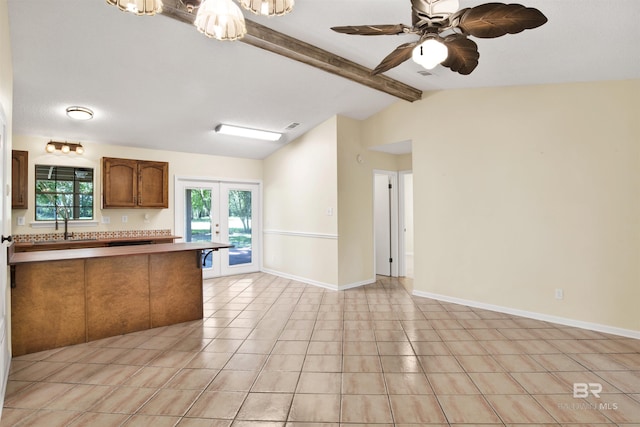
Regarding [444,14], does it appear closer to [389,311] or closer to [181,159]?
[389,311]

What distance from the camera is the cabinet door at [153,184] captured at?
5078mm

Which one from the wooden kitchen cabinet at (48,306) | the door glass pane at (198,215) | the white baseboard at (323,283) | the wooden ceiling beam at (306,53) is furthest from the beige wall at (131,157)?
the wooden ceiling beam at (306,53)

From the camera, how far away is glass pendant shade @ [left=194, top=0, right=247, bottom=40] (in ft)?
5.60

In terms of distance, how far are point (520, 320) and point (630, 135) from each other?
7.14ft

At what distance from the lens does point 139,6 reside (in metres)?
1.65

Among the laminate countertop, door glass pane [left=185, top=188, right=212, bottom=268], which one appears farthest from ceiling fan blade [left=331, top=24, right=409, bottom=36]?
door glass pane [left=185, top=188, right=212, bottom=268]

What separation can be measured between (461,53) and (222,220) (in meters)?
4.98

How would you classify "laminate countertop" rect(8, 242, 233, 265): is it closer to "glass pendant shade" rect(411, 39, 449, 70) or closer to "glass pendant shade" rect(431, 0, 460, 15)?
"glass pendant shade" rect(411, 39, 449, 70)

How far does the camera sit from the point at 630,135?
3.13 meters

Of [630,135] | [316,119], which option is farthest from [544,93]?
[316,119]

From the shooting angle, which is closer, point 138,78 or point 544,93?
point 138,78

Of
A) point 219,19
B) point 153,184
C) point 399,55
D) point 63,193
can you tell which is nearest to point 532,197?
point 399,55

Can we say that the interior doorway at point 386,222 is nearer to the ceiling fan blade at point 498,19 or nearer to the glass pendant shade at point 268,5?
the ceiling fan blade at point 498,19

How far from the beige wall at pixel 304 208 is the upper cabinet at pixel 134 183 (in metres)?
1.93
